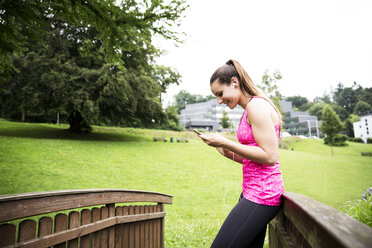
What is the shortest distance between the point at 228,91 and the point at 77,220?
1840 mm

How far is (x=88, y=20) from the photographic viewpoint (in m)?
5.29

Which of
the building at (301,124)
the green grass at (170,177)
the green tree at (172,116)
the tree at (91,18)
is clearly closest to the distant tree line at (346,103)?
the building at (301,124)

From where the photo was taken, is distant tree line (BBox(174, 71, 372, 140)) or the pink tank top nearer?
the pink tank top

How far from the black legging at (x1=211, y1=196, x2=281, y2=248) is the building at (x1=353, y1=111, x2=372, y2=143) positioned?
69.0m

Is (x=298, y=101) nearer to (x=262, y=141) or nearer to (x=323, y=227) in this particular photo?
(x=262, y=141)

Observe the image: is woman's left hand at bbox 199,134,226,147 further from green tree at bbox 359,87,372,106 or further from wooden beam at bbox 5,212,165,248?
green tree at bbox 359,87,372,106

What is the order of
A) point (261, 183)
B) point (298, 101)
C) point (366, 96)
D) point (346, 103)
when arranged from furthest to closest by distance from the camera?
point (298, 101) → point (346, 103) → point (366, 96) → point (261, 183)

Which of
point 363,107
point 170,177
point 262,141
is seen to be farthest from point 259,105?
point 363,107

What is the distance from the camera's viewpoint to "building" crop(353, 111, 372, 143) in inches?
2189

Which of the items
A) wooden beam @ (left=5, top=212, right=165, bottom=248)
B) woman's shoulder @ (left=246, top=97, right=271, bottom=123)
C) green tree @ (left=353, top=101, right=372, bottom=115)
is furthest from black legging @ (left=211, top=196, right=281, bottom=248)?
green tree @ (left=353, top=101, right=372, bottom=115)

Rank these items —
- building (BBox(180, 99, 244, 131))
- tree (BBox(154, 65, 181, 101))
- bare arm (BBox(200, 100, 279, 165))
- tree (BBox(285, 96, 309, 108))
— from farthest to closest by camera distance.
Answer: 1. tree (BBox(285, 96, 309, 108))
2. building (BBox(180, 99, 244, 131))
3. tree (BBox(154, 65, 181, 101))
4. bare arm (BBox(200, 100, 279, 165))

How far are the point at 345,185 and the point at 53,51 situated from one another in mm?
22781

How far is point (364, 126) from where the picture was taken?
189 feet

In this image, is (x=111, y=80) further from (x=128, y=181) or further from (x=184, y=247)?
(x=184, y=247)
